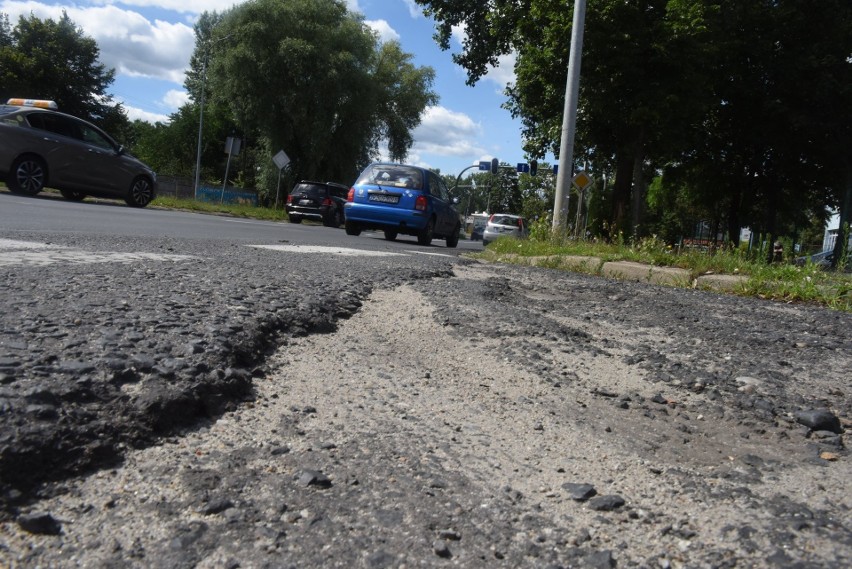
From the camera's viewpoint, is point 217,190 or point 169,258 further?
point 217,190

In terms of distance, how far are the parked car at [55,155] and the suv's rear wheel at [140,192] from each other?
0.38 meters

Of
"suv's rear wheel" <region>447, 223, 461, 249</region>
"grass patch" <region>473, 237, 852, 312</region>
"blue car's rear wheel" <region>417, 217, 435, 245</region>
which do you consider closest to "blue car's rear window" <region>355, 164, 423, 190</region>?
"blue car's rear wheel" <region>417, 217, 435, 245</region>

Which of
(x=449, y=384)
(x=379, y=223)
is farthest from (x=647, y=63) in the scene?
(x=449, y=384)

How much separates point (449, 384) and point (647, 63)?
17.2 meters

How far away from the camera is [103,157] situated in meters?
15.5

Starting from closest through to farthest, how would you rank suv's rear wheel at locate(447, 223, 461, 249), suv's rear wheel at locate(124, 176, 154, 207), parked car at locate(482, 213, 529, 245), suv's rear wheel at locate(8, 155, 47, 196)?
1. suv's rear wheel at locate(8, 155, 47, 196)
2. suv's rear wheel at locate(124, 176, 154, 207)
3. suv's rear wheel at locate(447, 223, 461, 249)
4. parked car at locate(482, 213, 529, 245)

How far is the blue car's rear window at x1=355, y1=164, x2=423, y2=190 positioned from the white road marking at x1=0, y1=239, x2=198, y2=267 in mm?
9571

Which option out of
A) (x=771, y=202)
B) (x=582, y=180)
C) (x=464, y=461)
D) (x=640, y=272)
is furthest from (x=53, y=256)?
(x=771, y=202)

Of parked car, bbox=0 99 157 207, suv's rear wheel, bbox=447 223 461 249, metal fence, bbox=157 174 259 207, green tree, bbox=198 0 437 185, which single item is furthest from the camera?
metal fence, bbox=157 174 259 207

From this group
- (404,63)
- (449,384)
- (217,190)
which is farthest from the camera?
(404,63)

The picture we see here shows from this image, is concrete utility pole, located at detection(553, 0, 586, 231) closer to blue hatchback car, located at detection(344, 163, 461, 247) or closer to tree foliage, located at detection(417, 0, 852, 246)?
blue hatchback car, located at detection(344, 163, 461, 247)

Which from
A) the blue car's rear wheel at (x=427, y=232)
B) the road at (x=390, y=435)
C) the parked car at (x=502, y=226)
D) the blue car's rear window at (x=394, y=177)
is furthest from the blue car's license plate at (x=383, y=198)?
the parked car at (x=502, y=226)

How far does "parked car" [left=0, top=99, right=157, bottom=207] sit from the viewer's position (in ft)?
46.5

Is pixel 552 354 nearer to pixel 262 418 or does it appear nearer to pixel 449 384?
pixel 449 384
